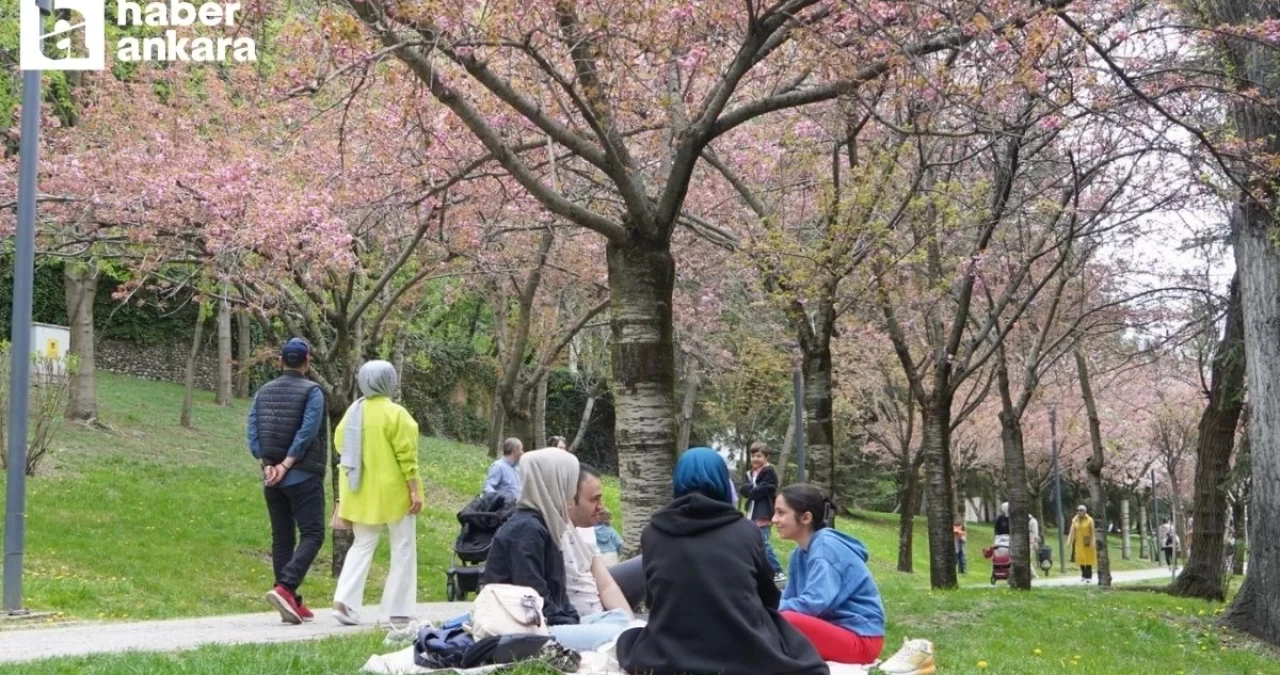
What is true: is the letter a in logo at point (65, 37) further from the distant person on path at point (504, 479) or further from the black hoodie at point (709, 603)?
the black hoodie at point (709, 603)

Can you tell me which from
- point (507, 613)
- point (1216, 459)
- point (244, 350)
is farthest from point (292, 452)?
point (244, 350)

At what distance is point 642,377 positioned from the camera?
9195 mm

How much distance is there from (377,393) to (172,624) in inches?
95.1

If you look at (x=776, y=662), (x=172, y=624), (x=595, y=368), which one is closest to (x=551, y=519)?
(x=776, y=662)

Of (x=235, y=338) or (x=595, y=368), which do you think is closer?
(x=595, y=368)

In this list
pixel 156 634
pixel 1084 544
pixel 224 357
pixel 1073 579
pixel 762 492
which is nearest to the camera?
pixel 156 634

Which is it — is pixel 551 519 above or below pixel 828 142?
below

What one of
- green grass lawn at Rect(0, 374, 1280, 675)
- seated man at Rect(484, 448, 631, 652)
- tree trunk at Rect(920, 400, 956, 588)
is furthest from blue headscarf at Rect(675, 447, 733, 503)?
tree trunk at Rect(920, 400, 956, 588)

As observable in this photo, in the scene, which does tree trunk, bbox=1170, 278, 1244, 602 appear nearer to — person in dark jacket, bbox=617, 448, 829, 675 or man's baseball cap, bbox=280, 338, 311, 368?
man's baseball cap, bbox=280, 338, 311, 368

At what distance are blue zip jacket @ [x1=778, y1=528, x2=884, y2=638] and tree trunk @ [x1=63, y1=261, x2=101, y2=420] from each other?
20.2m

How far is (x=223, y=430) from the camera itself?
2911 cm

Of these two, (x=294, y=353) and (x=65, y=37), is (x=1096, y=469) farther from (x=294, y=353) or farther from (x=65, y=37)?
(x=65, y=37)

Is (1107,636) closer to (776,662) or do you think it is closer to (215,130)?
(776,662)

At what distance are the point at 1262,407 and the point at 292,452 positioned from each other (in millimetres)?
9218
